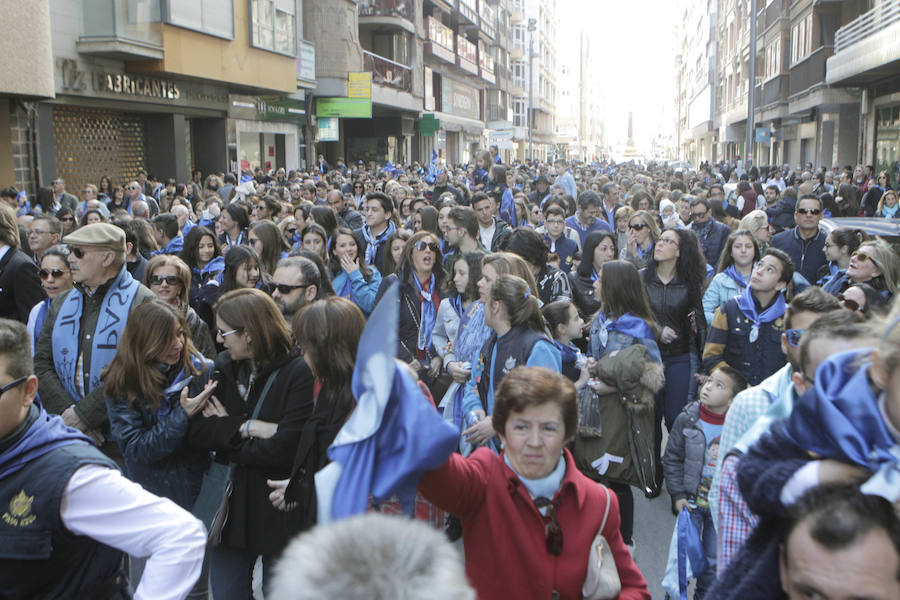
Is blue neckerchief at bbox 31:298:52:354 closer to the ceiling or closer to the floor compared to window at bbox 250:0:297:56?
closer to the floor

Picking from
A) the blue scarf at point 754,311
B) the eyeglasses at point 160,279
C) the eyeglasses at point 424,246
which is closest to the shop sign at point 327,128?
the eyeglasses at point 424,246

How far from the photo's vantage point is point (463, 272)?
5.70m

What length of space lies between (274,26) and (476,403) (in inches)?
888

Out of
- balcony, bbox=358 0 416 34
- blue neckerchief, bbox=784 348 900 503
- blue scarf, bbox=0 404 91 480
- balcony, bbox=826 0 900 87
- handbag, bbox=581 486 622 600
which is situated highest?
balcony, bbox=358 0 416 34

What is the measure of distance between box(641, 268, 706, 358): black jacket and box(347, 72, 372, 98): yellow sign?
1008 inches

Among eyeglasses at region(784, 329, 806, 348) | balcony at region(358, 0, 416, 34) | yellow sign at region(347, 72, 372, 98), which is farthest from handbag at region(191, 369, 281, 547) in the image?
balcony at region(358, 0, 416, 34)

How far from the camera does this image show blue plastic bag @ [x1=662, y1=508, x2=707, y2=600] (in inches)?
152

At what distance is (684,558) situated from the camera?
3902 millimetres

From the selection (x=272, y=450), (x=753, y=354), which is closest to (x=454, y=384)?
(x=272, y=450)

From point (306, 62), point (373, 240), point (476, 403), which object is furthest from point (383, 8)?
point (476, 403)

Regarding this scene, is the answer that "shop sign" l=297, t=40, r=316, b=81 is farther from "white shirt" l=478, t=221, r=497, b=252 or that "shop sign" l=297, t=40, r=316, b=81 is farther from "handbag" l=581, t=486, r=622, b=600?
"handbag" l=581, t=486, r=622, b=600

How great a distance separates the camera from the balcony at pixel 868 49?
20109 mm

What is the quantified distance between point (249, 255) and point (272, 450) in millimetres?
2901

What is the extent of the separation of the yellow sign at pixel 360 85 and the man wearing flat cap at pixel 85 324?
26985 millimetres
